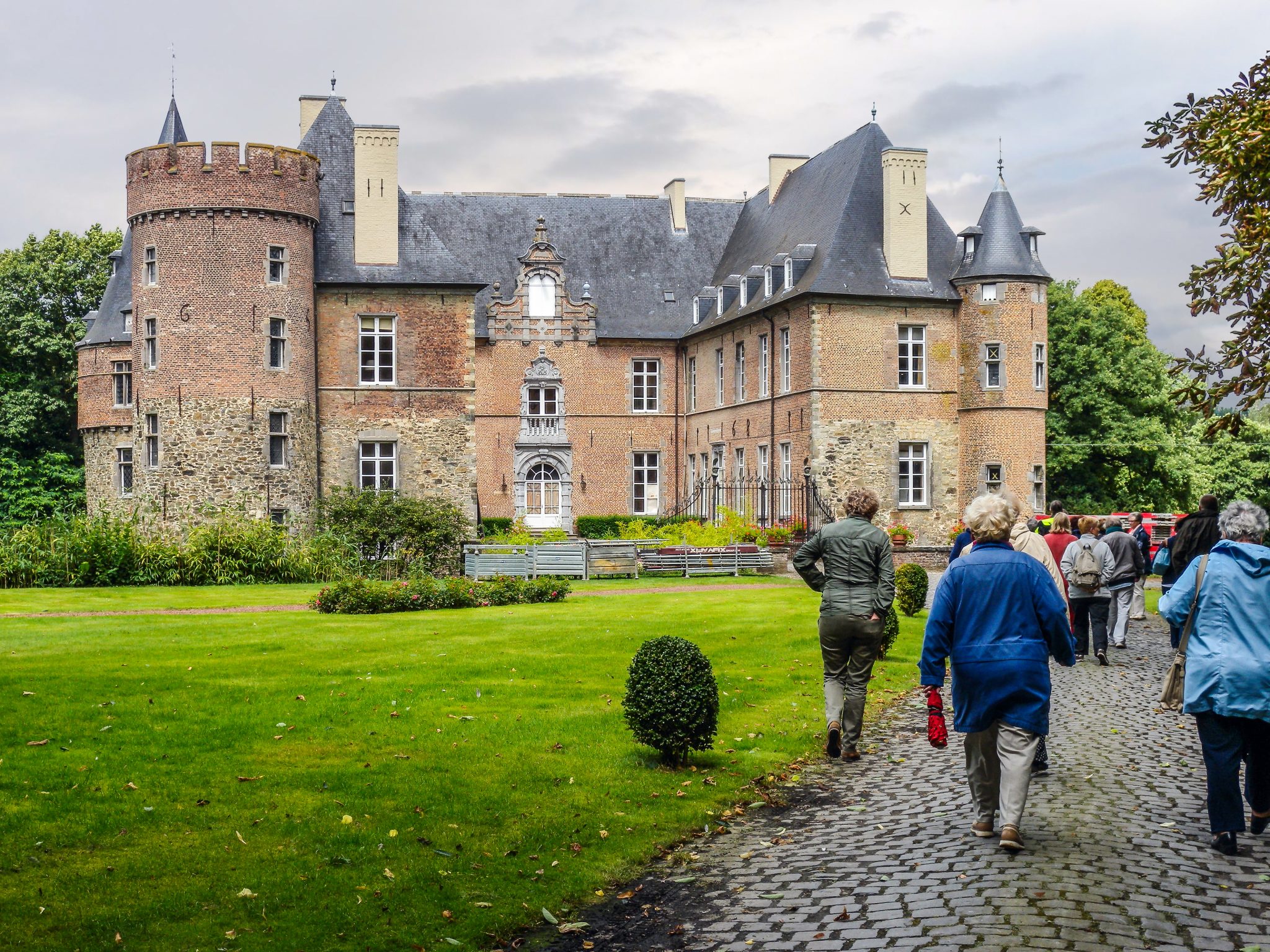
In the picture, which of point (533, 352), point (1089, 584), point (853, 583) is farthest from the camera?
point (533, 352)

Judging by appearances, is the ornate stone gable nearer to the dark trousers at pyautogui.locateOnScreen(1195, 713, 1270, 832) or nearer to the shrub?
the shrub

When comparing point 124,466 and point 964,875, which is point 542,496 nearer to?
point 124,466

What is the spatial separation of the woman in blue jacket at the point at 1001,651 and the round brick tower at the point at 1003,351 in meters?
27.6

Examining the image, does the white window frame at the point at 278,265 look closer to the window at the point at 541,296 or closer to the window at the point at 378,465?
the window at the point at 378,465

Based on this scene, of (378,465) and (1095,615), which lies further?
(378,465)

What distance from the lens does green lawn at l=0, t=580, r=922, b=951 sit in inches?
247

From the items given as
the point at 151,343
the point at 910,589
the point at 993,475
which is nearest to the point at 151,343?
the point at 151,343

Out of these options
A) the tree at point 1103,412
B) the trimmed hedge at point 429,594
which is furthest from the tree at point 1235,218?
the tree at point 1103,412

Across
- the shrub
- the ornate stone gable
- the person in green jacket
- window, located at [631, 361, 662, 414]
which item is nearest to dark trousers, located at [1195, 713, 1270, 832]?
the person in green jacket

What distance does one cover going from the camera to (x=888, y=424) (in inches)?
1345

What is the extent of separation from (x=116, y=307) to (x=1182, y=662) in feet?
120

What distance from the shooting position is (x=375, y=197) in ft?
112

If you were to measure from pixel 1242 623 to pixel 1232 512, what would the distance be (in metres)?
0.68

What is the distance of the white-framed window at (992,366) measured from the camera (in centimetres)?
3409
